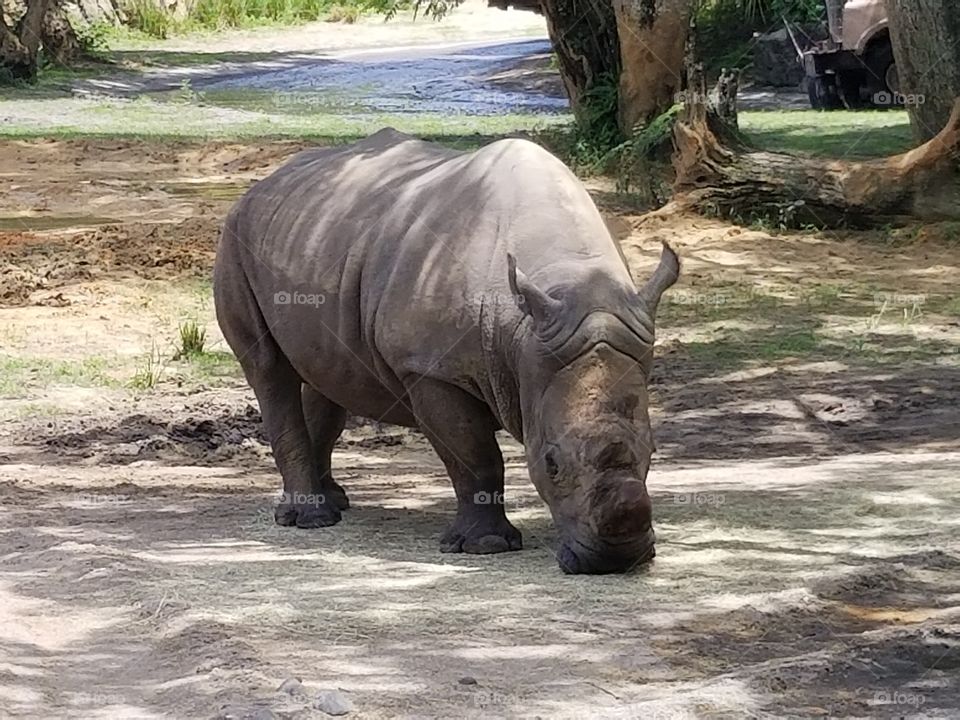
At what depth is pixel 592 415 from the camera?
637cm

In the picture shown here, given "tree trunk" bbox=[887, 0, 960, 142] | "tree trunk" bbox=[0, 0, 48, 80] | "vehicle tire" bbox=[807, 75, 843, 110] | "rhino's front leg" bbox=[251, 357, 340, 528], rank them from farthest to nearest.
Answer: "tree trunk" bbox=[0, 0, 48, 80] < "vehicle tire" bbox=[807, 75, 843, 110] < "tree trunk" bbox=[887, 0, 960, 142] < "rhino's front leg" bbox=[251, 357, 340, 528]

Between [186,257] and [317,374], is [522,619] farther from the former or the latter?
[186,257]

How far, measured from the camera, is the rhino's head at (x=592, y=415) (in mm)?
6328

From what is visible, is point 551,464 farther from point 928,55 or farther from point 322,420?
point 928,55

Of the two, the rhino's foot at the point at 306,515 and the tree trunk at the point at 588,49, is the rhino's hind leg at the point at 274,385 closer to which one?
the rhino's foot at the point at 306,515

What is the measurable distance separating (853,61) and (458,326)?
59.9 ft

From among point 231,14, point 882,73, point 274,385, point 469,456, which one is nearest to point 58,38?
point 231,14

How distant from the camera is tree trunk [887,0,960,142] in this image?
54.8 ft

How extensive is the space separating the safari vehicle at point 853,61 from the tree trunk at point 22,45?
Answer: 12.9 m

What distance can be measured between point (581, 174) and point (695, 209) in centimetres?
314

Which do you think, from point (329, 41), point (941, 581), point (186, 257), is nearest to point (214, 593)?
point (941, 581)

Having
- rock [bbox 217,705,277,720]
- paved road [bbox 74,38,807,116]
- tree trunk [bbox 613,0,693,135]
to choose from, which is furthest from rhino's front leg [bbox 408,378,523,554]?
paved road [bbox 74,38,807,116]

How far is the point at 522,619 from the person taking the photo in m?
5.91

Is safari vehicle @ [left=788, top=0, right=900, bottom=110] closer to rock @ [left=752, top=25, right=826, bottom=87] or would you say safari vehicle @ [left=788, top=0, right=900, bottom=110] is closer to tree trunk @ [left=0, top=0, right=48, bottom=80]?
rock @ [left=752, top=25, right=826, bottom=87]
